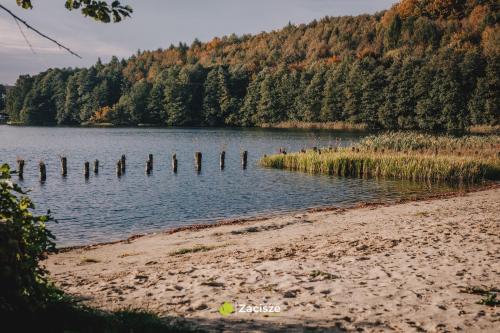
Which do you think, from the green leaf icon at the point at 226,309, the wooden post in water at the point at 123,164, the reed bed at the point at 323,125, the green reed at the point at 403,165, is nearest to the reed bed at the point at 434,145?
the green reed at the point at 403,165

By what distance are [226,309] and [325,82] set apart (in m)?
107

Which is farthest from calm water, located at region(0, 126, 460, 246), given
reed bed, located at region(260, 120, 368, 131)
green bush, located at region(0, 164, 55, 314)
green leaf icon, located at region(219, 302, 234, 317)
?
reed bed, located at region(260, 120, 368, 131)

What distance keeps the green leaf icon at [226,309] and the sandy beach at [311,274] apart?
11cm

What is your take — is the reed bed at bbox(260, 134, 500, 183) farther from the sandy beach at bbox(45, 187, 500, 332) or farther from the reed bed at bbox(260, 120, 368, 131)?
the reed bed at bbox(260, 120, 368, 131)

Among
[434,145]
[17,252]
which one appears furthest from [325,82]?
[17,252]

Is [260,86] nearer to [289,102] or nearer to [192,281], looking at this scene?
[289,102]

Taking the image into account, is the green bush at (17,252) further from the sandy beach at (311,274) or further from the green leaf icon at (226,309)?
the green leaf icon at (226,309)

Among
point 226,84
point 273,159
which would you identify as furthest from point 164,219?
point 226,84

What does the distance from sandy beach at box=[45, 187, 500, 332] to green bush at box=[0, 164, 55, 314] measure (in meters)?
2.41

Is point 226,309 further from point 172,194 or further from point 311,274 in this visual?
point 172,194

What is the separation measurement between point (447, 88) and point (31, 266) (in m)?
90.5

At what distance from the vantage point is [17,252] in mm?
5227

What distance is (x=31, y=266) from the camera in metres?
5.45

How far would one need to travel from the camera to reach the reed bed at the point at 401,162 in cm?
3219
